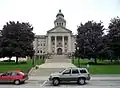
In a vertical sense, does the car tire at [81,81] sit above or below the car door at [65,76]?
below

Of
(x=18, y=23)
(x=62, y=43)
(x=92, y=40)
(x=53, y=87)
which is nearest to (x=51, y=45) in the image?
(x=62, y=43)

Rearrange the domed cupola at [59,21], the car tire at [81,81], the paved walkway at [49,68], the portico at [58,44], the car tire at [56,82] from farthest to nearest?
the domed cupola at [59,21] < the portico at [58,44] < the paved walkway at [49,68] < the car tire at [81,81] < the car tire at [56,82]

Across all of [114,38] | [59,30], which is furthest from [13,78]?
[59,30]

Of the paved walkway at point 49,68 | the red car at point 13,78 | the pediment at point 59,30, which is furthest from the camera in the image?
the pediment at point 59,30

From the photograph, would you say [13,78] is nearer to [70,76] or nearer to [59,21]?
[70,76]

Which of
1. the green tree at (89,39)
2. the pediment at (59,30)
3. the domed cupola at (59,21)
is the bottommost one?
the green tree at (89,39)

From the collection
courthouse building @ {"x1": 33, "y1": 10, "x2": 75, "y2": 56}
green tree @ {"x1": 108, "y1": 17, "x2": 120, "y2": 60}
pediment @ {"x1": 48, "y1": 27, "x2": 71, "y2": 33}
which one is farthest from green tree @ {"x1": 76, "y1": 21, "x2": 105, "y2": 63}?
pediment @ {"x1": 48, "y1": 27, "x2": 71, "y2": 33}

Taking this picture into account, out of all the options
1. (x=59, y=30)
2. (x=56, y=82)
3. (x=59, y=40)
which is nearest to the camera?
(x=56, y=82)

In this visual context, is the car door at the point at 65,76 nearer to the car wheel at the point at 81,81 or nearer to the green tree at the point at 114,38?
the car wheel at the point at 81,81

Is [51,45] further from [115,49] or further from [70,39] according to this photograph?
[115,49]

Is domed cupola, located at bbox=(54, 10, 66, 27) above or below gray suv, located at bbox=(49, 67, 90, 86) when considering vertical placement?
above

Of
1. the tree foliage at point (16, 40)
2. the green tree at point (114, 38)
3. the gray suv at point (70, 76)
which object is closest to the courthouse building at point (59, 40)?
the tree foliage at point (16, 40)

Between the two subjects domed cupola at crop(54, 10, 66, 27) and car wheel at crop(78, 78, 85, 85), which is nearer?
car wheel at crop(78, 78, 85, 85)

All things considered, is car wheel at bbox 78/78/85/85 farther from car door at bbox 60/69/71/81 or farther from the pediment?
the pediment
